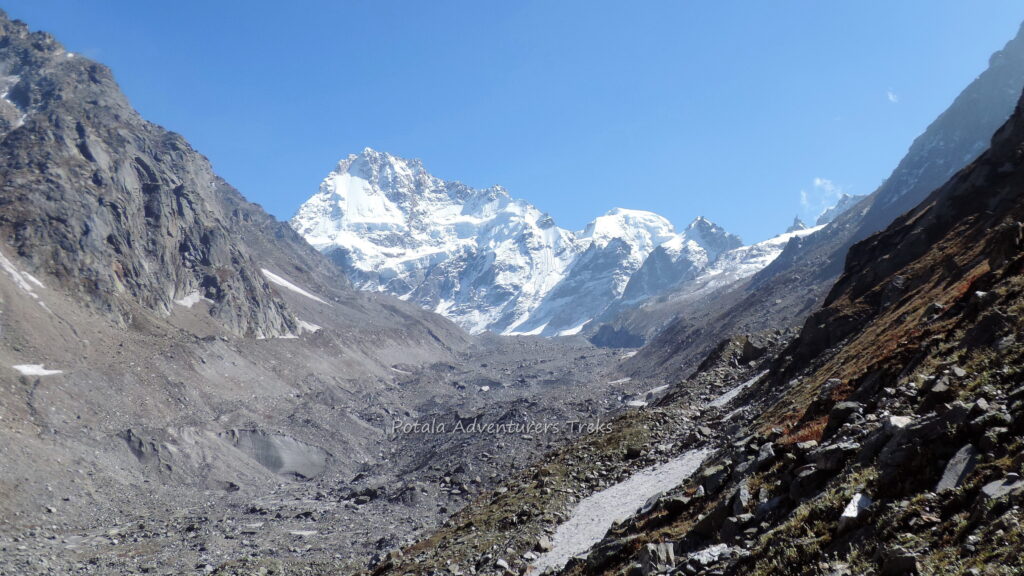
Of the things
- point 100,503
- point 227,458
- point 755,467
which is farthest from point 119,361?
point 755,467

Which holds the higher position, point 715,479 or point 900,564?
point 900,564

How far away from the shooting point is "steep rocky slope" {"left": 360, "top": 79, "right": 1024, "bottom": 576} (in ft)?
29.2

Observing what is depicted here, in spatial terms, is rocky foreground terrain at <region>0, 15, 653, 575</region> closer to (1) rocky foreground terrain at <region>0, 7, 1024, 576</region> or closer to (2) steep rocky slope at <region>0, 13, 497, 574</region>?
(2) steep rocky slope at <region>0, 13, 497, 574</region>

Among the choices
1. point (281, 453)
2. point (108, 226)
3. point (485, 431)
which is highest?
point (108, 226)

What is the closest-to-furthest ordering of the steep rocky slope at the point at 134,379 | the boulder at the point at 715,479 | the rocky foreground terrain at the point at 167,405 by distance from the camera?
the boulder at the point at 715,479 < the rocky foreground terrain at the point at 167,405 < the steep rocky slope at the point at 134,379

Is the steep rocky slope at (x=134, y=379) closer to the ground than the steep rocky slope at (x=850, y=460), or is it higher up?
higher up

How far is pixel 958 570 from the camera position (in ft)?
23.7

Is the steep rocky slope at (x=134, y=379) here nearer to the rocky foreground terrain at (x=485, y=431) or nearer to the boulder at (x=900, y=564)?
the rocky foreground terrain at (x=485, y=431)

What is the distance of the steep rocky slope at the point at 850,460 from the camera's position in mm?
8898

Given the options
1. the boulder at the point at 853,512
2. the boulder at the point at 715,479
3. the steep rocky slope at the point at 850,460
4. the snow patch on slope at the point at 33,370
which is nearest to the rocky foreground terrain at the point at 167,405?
the snow patch on slope at the point at 33,370

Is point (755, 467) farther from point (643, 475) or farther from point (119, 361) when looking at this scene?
point (119, 361)

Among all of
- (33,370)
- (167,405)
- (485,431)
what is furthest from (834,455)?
(167,405)

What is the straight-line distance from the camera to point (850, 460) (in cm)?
1193

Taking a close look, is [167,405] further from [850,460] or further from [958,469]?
[958,469]
